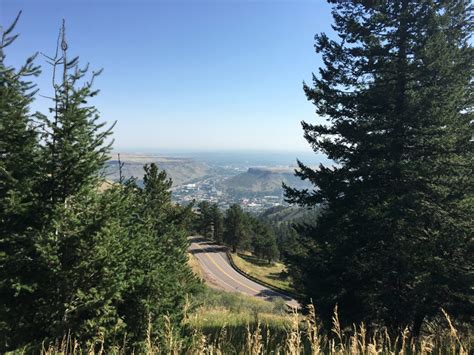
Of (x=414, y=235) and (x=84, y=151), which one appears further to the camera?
(x=414, y=235)

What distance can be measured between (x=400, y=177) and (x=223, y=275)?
47.7 metres

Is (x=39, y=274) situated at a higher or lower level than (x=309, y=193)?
lower

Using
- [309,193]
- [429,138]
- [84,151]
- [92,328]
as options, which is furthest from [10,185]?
[429,138]

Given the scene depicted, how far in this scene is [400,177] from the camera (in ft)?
34.6

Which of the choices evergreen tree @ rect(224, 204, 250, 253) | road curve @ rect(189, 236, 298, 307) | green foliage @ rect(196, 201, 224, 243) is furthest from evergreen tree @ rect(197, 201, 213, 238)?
road curve @ rect(189, 236, 298, 307)

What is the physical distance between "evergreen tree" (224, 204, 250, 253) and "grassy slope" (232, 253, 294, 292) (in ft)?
15.1

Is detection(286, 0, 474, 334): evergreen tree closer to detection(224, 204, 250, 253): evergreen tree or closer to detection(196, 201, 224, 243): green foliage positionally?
detection(224, 204, 250, 253): evergreen tree

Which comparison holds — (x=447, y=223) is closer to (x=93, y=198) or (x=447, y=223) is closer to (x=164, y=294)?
(x=164, y=294)

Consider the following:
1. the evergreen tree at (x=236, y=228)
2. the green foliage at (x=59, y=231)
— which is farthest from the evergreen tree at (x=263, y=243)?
the green foliage at (x=59, y=231)

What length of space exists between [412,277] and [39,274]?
1045cm

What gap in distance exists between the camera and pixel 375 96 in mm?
10797

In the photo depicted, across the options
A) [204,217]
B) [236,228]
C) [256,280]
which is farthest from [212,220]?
[256,280]

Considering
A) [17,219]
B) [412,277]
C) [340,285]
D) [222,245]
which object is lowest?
[222,245]

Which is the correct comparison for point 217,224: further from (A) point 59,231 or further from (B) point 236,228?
(A) point 59,231
